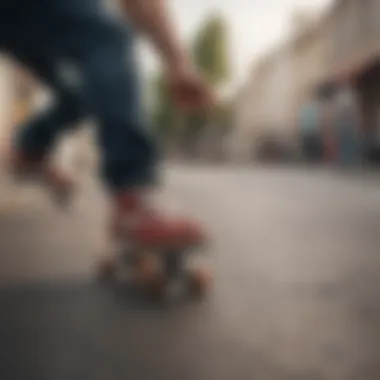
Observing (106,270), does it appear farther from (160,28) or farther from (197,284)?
(160,28)

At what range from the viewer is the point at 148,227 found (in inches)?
19.6

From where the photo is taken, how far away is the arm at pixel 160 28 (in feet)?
1.40

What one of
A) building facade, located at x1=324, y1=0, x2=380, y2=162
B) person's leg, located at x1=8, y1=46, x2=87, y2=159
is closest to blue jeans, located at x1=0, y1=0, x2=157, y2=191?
person's leg, located at x1=8, y1=46, x2=87, y2=159

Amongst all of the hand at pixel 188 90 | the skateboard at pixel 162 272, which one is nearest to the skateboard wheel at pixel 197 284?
the skateboard at pixel 162 272

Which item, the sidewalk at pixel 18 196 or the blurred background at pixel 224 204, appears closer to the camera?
the blurred background at pixel 224 204

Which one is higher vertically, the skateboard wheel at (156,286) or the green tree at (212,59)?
the green tree at (212,59)

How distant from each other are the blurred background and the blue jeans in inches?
0.5

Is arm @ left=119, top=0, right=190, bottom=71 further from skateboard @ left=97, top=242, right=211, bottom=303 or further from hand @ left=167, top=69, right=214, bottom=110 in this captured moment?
skateboard @ left=97, top=242, right=211, bottom=303

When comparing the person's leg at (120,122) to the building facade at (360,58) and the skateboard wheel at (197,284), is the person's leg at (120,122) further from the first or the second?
the building facade at (360,58)

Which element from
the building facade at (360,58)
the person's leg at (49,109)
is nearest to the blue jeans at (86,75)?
the person's leg at (49,109)

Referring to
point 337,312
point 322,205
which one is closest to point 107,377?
point 337,312

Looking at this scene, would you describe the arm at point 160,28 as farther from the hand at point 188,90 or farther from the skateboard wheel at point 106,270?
the skateboard wheel at point 106,270

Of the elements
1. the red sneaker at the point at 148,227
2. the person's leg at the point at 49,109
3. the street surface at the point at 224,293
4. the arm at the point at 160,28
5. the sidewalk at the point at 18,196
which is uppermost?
the arm at the point at 160,28

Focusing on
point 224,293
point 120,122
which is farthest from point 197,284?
point 120,122
